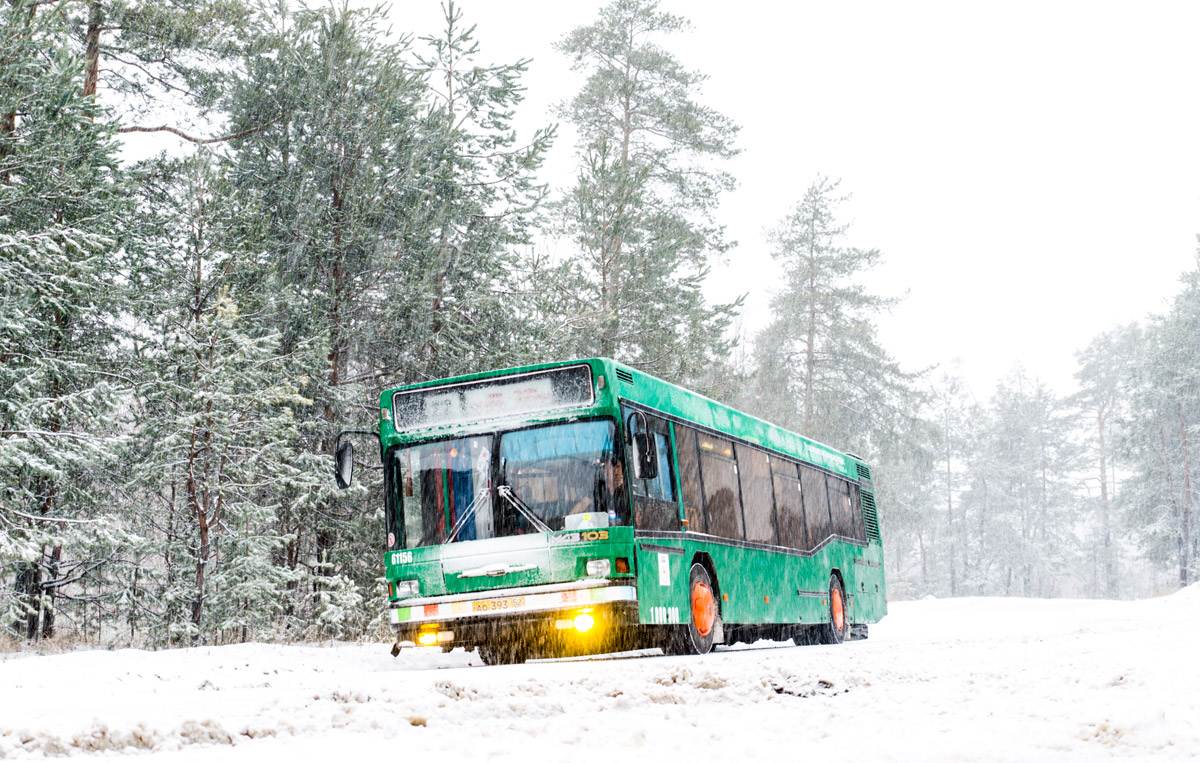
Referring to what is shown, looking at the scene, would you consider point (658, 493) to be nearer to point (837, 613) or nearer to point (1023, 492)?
point (837, 613)

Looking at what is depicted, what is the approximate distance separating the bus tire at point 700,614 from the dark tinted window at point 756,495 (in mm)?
1539

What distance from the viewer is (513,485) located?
1137 cm

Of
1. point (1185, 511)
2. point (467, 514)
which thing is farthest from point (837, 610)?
point (1185, 511)

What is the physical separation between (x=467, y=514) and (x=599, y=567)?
156 cm

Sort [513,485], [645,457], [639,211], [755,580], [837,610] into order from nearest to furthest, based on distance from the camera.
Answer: [645,457] < [513,485] < [755,580] < [837,610] < [639,211]

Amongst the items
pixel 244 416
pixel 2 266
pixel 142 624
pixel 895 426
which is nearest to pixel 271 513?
pixel 244 416

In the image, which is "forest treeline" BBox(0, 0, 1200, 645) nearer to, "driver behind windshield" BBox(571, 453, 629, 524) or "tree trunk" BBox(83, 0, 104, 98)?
"tree trunk" BBox(83, 0, 104, 98)

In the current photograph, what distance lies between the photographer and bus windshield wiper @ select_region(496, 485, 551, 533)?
1114cm

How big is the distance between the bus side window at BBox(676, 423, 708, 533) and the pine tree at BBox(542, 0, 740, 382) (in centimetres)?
1043

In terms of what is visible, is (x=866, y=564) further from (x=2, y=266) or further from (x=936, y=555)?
(x=936, y=555)

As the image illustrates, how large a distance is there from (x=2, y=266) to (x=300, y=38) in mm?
8926

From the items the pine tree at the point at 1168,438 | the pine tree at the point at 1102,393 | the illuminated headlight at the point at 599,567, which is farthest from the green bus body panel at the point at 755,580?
the pine tree at the point at 1102,393

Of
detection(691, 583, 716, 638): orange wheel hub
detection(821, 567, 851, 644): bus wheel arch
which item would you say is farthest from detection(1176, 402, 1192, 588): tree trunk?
detection(691, 583, 716, 638): orange wheel hub

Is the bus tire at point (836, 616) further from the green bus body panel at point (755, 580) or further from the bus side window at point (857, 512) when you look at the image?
the bus side window at point (857, 512)
